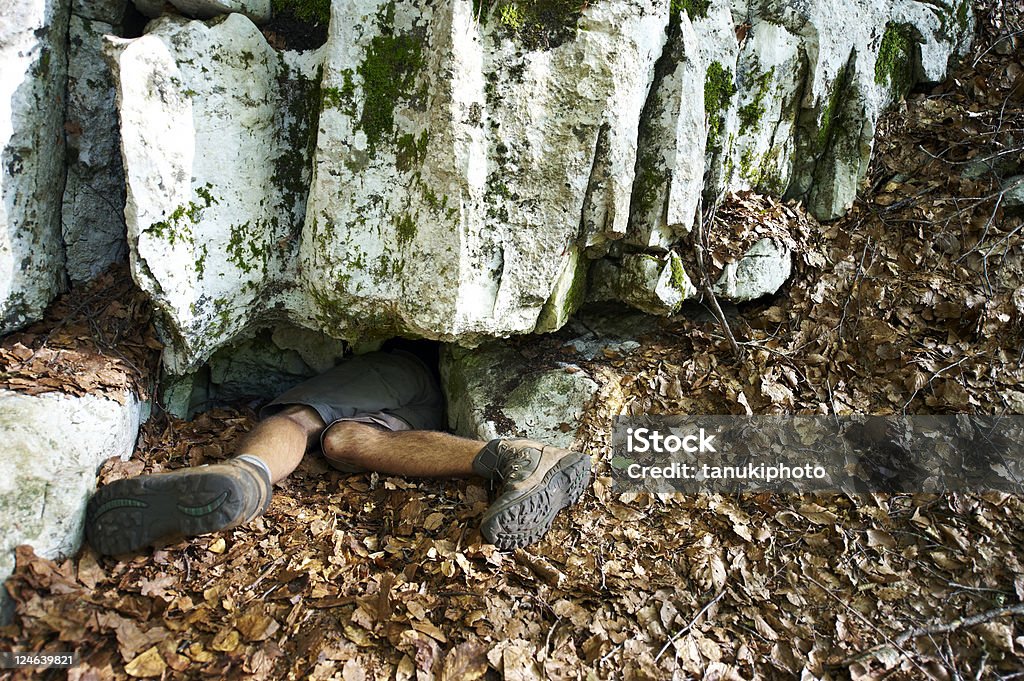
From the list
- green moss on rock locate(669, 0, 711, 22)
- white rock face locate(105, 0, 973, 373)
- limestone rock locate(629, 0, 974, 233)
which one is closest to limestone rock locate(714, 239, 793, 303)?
white rock face locate(105, 0, 973, 373)

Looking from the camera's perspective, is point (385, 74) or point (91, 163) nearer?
point (385, 74)

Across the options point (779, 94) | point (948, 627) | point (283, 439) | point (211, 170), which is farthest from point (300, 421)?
point (779, 94)

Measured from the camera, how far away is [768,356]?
4062 millimetres

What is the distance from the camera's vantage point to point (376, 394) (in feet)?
13.7

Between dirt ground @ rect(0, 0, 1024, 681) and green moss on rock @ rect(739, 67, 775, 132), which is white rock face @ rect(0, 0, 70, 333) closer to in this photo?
dirt ground @ rect(0, 0, 1024, 681)

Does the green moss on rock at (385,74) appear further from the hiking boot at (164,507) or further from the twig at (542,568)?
the twig at (542,568)

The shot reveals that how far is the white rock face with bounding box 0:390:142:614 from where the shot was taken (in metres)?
2.85

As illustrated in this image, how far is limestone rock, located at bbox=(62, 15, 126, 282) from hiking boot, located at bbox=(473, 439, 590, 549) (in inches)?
109

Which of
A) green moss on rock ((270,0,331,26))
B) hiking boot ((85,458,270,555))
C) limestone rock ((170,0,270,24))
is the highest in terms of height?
green moss on rock ((270,0,331,26))

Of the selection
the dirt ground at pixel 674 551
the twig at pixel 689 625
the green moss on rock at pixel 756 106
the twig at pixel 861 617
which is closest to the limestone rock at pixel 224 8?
the dirt ground at pixel 674 551

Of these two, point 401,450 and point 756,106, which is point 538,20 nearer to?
point 756,106

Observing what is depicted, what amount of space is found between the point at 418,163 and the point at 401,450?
1706 millimetres

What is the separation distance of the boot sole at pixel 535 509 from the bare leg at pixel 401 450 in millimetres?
544

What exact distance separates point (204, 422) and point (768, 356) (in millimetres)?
3766
